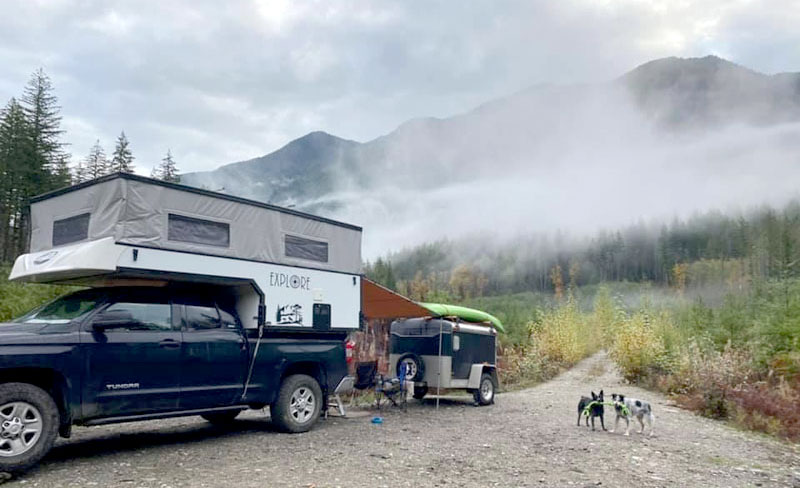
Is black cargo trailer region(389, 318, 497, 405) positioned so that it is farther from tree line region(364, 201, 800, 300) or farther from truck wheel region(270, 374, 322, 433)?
tree line region(364, 201, 800, 300)

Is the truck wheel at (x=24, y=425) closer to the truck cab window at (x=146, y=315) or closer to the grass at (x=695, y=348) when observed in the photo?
the truck cab window at (x=146, y=315)

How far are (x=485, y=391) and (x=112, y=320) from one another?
8666mm

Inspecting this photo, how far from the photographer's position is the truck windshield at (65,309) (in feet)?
23.6

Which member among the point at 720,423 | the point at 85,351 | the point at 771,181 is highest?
the point at 771,181

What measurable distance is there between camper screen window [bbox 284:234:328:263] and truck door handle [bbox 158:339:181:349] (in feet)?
7.65

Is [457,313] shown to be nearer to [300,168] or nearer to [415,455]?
[415,455]

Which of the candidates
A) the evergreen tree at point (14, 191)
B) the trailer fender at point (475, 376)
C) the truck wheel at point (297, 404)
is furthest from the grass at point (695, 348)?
the evergreen tree at point (14, 191)

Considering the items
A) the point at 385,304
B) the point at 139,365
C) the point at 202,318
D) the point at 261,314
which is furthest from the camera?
the point at 385,304

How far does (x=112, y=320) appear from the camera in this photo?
7395 mm

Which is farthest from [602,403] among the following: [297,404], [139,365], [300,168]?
[300,168]

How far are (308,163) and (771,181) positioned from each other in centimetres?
10793

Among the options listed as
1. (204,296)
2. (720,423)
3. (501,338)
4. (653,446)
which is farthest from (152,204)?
(501,338)

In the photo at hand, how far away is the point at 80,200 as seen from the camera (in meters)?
8.00

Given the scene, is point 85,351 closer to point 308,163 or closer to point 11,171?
point 11,171
